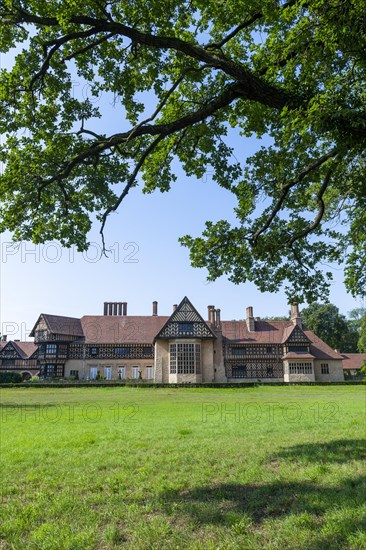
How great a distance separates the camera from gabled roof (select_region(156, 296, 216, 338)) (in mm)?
49125

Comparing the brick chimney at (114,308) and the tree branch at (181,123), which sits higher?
the brick chimney at (114,308)

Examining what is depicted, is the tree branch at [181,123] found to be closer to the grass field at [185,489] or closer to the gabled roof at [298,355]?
the grass field at [185,489]

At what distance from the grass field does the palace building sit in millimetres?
39192

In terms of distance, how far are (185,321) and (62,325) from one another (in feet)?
56.5

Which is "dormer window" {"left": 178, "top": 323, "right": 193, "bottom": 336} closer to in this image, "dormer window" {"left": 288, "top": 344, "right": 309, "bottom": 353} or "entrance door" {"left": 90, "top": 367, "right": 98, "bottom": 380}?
"entrance door" {"left": 90, "top": 367, "right": 98, "bottom": 380}

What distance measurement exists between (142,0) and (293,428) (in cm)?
993

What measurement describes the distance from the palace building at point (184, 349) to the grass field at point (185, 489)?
3919 centimetres

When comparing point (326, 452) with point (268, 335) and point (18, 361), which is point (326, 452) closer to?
point (268, 335)

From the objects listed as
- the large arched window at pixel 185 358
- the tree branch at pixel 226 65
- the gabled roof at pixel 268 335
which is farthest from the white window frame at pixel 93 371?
the tree branch at pixel 226 65

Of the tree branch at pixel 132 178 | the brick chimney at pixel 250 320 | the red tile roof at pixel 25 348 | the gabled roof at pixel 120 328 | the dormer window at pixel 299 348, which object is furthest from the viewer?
the red tile roof at pixel 25 348

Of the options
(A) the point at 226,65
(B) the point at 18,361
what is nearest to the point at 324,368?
(B) the point at 18,361

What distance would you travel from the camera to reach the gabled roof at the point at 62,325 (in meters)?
53.9

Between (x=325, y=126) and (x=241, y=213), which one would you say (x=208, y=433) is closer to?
(x=241, y=213)

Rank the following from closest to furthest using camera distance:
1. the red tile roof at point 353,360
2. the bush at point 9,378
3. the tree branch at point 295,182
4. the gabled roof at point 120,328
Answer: the tree branch at point 295,182 → the bush at point 9,378 → the gabled roof at point 120,328 → the red tile roof at point 353,360
